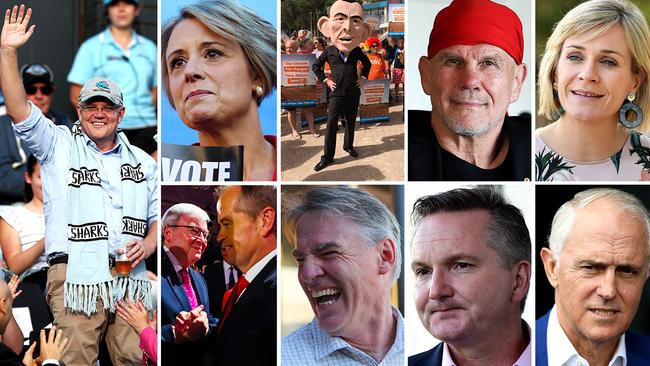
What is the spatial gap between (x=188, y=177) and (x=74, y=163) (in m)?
0.57

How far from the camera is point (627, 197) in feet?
18.4

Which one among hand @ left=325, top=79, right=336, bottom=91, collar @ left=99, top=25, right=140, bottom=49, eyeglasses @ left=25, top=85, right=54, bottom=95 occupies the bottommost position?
hand @ left=325, top=79, right=336, bottom=91

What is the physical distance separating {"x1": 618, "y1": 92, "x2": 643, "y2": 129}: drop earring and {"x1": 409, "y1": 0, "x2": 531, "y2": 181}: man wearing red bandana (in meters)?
0.50

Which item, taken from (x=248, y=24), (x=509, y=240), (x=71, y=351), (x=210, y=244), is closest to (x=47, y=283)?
(x=71, y=351)

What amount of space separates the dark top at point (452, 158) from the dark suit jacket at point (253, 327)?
0.90 m

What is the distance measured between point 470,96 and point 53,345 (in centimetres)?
243

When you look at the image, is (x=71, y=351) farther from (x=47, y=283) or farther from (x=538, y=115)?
(x=538, y=115)

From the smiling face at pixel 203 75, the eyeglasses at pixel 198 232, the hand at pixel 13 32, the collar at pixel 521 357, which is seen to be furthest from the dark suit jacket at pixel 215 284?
the hand at pixel 13 32

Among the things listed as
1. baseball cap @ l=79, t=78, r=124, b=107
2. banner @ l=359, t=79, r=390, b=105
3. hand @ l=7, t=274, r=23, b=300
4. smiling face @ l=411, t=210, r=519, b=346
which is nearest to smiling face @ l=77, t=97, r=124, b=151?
baseball cap @ l=79, t=78, r=124, b=107

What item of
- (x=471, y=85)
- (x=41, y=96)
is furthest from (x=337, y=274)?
(x=41, y=96)

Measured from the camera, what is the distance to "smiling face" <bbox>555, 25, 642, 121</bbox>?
5574 mm

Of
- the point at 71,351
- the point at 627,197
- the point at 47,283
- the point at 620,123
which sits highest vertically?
the point at 620,123

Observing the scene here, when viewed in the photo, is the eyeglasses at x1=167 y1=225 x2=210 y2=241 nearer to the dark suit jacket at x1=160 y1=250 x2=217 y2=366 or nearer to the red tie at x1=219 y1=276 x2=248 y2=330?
the dark suit jacket at x1=160 y1=250 x2=217 y2=366

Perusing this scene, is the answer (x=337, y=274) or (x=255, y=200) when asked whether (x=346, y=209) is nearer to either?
(x=337, y=274)
